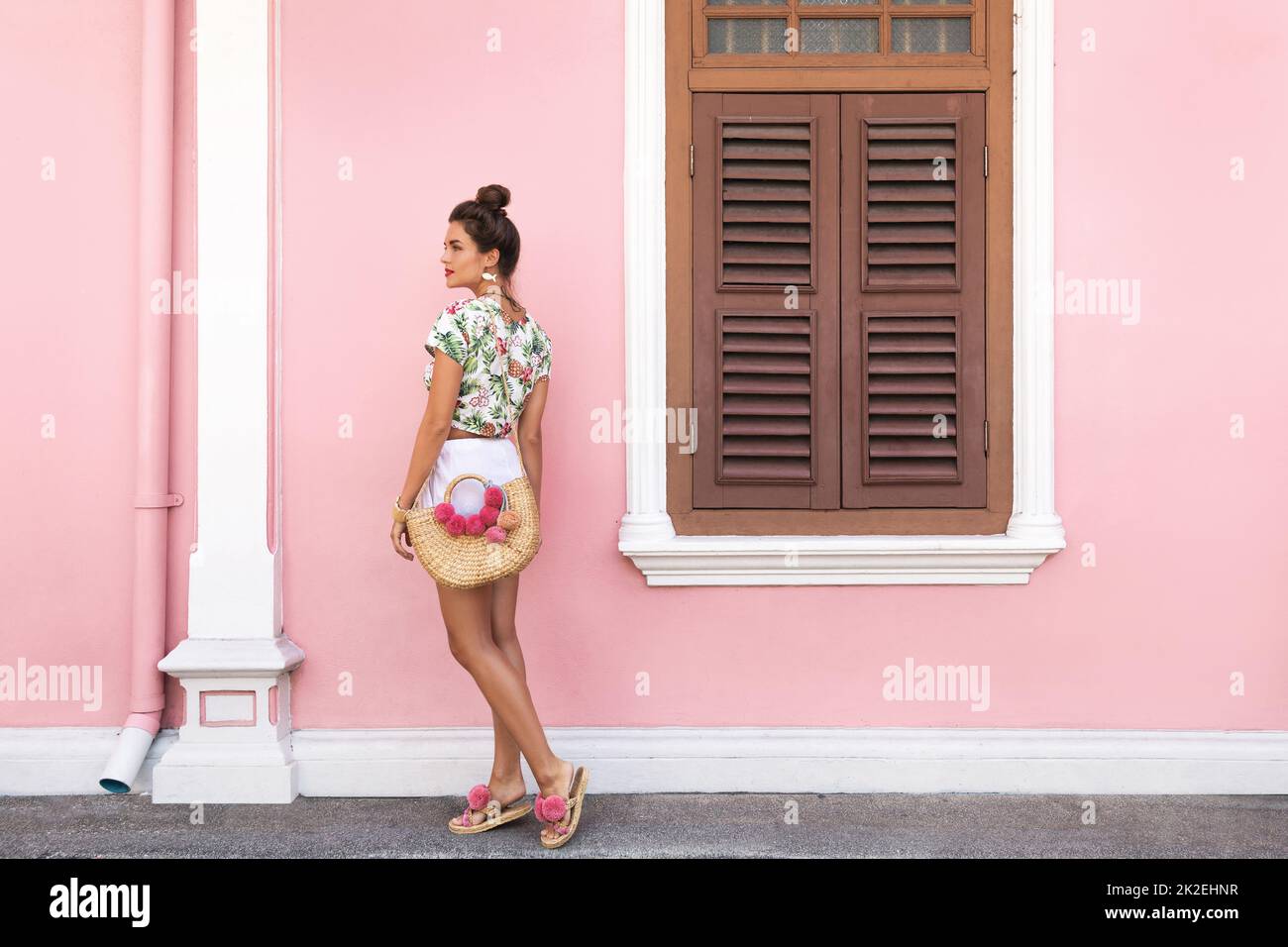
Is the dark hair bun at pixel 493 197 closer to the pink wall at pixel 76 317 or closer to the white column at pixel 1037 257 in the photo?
the pink wall at pixel 76 317

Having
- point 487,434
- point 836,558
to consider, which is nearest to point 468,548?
point 487,434

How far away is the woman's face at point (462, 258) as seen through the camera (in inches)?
122

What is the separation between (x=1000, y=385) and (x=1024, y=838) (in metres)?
1.50

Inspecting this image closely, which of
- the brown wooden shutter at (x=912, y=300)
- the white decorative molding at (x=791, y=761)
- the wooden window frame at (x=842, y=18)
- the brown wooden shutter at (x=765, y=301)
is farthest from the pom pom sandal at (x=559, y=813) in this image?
the wooden window frame at (x=842, y=18)

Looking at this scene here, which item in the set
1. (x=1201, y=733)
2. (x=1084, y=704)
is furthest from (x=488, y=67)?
(x=1201, y=733)

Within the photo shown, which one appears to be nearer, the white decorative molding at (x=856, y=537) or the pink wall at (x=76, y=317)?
the white decorative molding at (x=856, y=537)

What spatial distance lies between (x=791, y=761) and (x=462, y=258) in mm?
2001

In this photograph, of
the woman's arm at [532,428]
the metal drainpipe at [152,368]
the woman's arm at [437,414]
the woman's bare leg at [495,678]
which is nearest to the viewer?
the woman's arm at [437,414]

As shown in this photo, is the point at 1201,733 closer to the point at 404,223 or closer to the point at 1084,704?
the point at 1084,704

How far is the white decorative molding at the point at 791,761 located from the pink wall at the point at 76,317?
22.5 inches

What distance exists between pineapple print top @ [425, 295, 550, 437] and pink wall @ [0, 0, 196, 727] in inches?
49.0

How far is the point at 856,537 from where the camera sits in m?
3.63

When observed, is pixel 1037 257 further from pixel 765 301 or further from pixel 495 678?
pixel 495 678

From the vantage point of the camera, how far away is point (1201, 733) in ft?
11.8
